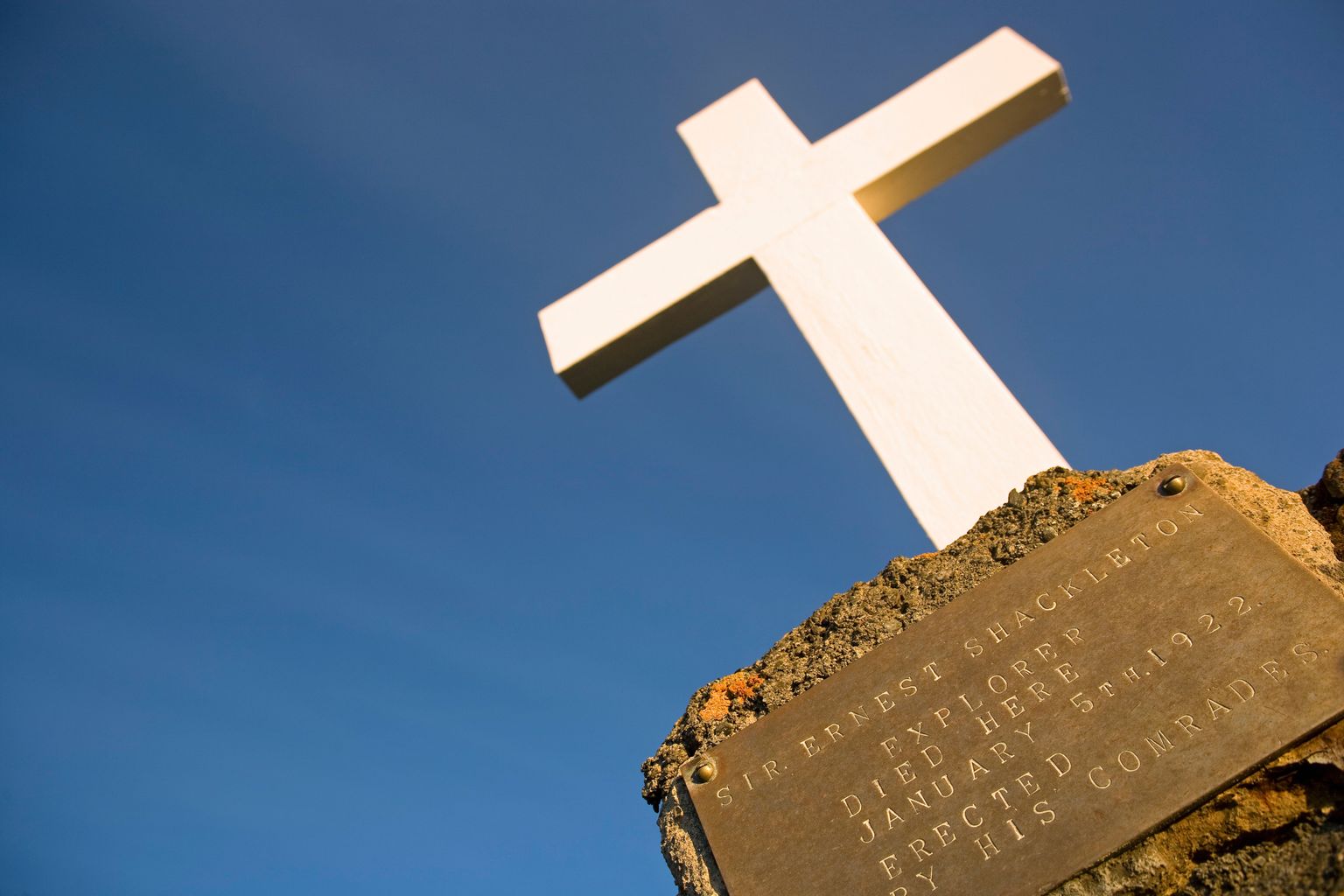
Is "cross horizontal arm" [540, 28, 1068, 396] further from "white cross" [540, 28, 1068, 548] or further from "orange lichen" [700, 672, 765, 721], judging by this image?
"orange lichen" [700, 672, 765, 721]

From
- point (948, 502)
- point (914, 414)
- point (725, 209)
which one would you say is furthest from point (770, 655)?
point (725, 209)

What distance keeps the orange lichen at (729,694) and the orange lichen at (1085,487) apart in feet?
3.27

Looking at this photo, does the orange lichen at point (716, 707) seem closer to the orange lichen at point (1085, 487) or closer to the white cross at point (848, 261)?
the white cross at point (848, 261)

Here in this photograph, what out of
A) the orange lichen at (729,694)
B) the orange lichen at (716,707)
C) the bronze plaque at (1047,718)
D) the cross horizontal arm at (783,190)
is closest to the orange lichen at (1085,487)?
the bronze plaque at (1047,718)

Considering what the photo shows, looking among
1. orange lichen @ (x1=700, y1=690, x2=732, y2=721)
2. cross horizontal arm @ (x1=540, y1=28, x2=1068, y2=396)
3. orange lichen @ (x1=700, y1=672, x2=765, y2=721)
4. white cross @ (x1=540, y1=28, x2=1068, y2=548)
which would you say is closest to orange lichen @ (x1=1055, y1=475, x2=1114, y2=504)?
white cross @ (x1=540, y1=28, x2=1068, y2=548)

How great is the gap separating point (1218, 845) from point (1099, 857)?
0.71 feet

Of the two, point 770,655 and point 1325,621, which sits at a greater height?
point 770,655

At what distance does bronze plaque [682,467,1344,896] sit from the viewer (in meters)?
1.77

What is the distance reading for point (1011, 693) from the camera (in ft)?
6.70

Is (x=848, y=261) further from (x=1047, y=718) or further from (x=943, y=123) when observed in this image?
(x=1047, y=718)

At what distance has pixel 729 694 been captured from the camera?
8.67ft

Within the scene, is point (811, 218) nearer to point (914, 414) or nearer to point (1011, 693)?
point (914, 414)

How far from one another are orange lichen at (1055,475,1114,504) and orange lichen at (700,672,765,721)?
1.00 meters

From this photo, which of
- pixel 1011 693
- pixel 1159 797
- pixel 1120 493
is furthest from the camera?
pixel 1120 493
